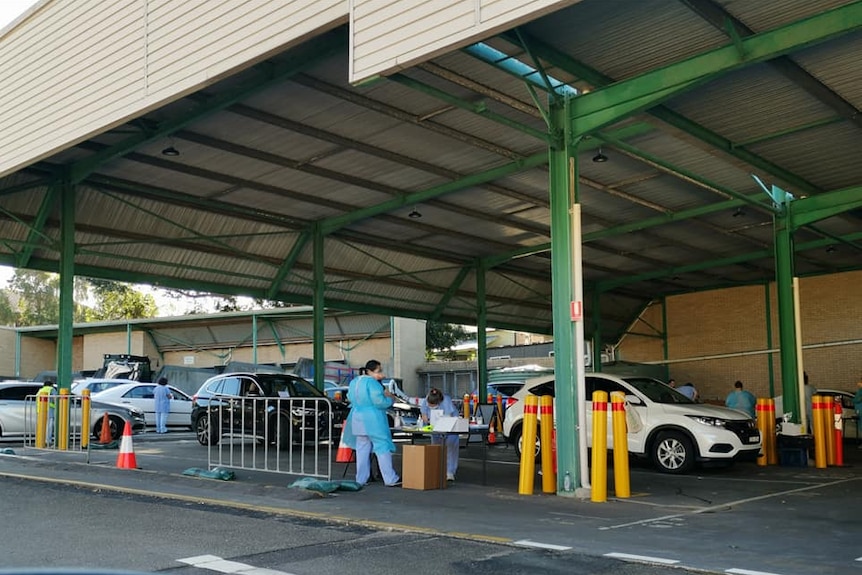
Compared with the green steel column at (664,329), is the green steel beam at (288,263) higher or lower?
higher

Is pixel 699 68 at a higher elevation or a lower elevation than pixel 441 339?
higher

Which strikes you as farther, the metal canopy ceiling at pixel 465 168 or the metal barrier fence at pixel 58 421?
the metal barrier fence at pixel 58 421

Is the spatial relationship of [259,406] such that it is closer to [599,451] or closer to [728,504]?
[599,451]

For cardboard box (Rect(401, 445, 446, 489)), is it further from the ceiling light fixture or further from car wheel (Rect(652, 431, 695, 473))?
the ceiling light fixture

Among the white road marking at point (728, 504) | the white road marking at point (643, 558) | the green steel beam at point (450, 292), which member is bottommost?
the white road marking at point (728, 504)

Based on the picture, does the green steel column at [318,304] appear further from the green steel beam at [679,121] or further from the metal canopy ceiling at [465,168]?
the green steel beam at [679,121]

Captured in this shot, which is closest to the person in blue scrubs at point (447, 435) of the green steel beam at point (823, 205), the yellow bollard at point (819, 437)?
the yellow bollard at point (819, 437)

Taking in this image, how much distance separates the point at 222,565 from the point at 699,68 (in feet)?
26.2

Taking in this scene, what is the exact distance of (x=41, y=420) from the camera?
16.9 meters

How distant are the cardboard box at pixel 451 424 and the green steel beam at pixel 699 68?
4.27m

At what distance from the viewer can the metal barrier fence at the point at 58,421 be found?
52.7 feet

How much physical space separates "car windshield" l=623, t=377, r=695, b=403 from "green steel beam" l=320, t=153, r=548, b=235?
448 centimetres

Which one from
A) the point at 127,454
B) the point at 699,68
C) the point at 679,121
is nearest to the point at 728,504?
the point at 699,68

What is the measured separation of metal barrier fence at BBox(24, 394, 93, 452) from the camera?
16077 mm
